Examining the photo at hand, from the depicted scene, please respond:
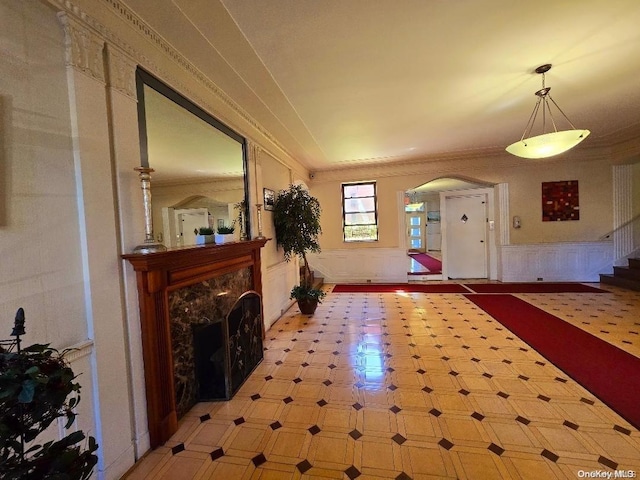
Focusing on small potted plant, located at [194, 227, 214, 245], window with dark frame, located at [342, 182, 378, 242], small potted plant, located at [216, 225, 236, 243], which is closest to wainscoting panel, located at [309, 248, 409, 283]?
window with dark frame, located at [342, 182, 378, 242]

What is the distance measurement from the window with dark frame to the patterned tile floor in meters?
3.57

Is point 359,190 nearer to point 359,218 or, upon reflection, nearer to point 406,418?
point 359,218

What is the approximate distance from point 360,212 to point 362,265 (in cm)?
134

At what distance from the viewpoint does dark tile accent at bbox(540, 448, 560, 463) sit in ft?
5.31

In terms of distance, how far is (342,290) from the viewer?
6109 millimetres

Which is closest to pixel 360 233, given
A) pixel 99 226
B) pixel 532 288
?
pixel 532 288

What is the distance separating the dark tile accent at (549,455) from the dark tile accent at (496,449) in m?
0.23

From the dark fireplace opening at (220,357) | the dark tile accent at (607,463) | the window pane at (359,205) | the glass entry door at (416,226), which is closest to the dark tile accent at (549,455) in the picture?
the dark tile accent at (607,463)

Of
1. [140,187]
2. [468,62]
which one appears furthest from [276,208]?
[468,62]

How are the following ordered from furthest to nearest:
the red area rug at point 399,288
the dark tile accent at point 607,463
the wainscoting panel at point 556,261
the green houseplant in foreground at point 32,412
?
the red area rug at point 399,288 < the wainscoting panel at point 556,261 < the dark tile accent at point 607,463 < the green houseplant in foreground at point 32,412

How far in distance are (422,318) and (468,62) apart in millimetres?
3300

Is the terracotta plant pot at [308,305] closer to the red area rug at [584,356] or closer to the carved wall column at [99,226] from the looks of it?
the red area rug at [584,356]

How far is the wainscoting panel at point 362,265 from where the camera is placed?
260 inches

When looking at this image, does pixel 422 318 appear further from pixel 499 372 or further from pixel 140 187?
pixel 140 187
